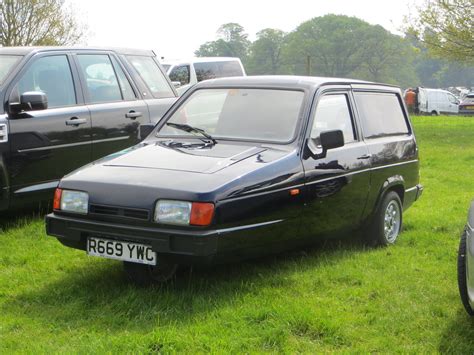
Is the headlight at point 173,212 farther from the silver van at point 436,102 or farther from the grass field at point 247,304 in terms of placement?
the silver van at point 436,102

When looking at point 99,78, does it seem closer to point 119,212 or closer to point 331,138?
point 331,138

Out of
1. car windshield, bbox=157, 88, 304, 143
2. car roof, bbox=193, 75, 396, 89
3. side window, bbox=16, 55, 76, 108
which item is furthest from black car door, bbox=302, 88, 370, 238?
side window, bbox=16, 55, 76, 108

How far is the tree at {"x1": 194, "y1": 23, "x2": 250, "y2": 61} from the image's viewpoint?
99438 mm

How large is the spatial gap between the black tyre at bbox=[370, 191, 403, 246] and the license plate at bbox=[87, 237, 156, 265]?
2.70 m

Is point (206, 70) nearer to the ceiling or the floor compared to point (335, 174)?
nearer to the ceiling

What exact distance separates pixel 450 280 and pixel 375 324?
1.32 meters

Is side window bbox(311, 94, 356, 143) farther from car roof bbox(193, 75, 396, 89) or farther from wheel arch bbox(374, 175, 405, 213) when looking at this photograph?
wheel arch bbox(374, 175, 405, 213)

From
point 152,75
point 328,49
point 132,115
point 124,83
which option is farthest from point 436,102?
point 328,49


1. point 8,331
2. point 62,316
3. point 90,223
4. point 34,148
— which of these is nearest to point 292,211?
point 90,223

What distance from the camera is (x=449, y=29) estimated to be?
2252 centimetres

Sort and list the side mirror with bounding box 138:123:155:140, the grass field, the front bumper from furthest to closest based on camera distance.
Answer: the side mirror with bounding box 138:123:155:140 < the front bumper < the grass field

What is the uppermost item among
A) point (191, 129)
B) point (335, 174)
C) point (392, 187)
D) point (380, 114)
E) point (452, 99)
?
point (380, 114)

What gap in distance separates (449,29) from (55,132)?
58.1 feet

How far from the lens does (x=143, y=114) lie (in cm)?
848
